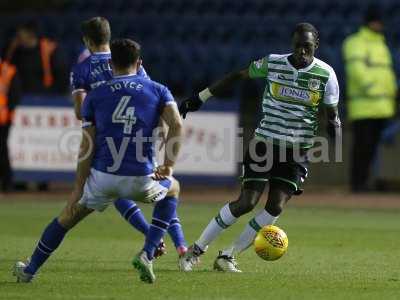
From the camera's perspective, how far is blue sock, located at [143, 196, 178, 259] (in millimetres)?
9047

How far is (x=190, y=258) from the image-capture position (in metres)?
10.2

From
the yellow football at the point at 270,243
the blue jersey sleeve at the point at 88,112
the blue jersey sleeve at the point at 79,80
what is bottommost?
the yellow football at the point at 270,243

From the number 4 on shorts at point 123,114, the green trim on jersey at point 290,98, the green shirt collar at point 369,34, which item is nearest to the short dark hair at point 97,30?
the green trim on jersey at point 290,98

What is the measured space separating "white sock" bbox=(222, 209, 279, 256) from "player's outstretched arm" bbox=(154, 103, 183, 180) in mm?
1610

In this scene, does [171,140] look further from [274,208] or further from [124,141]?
[274,208]

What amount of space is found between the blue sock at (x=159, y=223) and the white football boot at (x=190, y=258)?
78 centimetres

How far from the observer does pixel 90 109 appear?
883 centimetres

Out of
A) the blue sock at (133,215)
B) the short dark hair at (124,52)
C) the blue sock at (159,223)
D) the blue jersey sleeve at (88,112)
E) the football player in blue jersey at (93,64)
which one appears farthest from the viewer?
the blue sock at (133,215)

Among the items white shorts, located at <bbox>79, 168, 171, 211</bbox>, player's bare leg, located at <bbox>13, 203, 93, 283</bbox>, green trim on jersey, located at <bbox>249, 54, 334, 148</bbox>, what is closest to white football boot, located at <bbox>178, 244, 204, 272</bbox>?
green trim on jersey, located at <bbox>249, 54, 334, 148</bbox>

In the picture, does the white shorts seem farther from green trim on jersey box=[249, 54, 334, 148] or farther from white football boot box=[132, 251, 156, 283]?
green trim on jersey box=[249, 54, 334, 148]

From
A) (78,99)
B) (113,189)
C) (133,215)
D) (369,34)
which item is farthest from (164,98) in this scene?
(369,34)

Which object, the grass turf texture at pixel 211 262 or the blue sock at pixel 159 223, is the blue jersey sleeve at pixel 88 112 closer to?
the blue sock at pixel 159 223

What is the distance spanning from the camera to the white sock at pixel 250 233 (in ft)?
33.3

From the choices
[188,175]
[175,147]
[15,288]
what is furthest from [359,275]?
[188,175]
